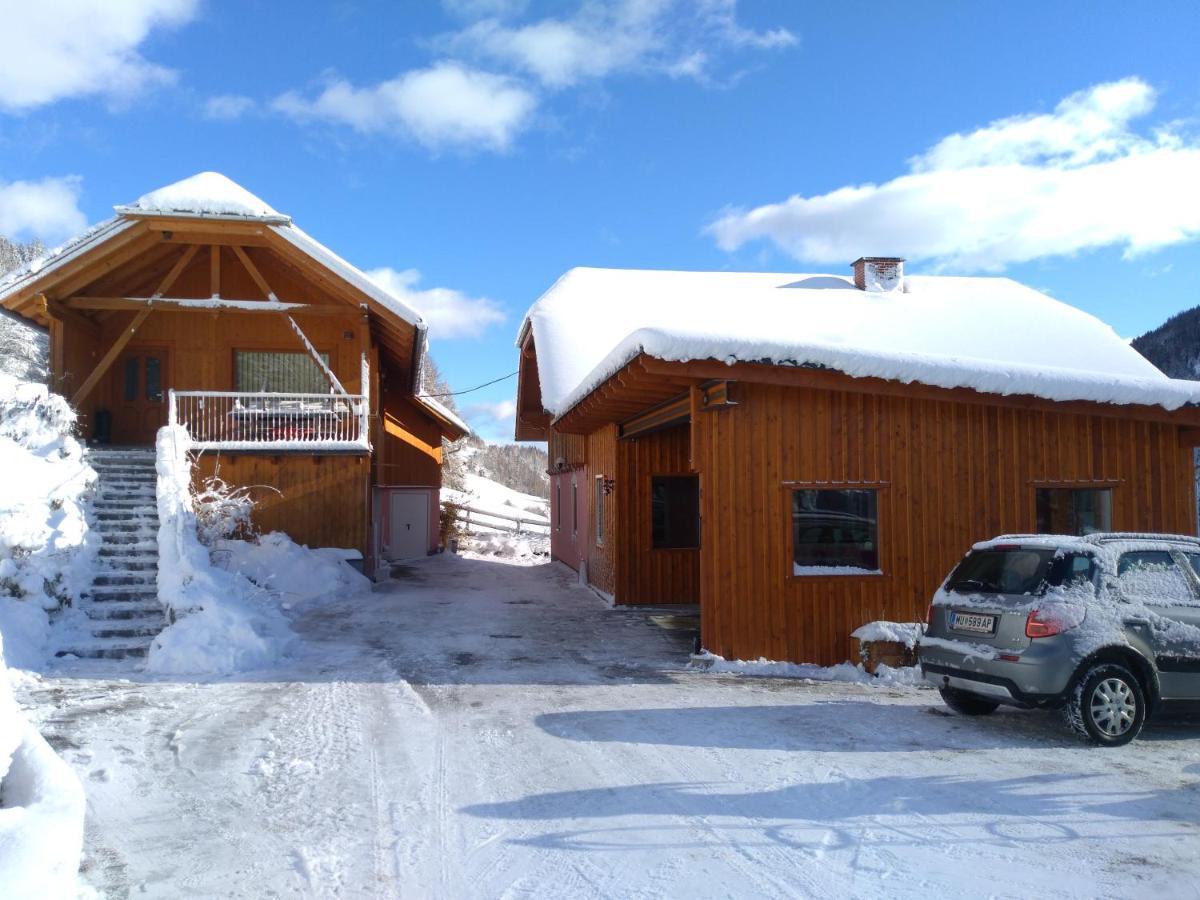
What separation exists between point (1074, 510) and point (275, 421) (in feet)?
44.3

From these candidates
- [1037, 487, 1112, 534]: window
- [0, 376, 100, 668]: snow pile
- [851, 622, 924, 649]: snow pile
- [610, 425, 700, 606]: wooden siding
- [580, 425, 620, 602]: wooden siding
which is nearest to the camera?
[0, 376, 100, 668]: snow pile

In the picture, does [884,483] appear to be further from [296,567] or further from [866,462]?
[296,567]

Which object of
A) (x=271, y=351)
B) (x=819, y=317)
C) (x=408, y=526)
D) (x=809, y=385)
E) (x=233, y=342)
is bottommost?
(x=408, y=526)

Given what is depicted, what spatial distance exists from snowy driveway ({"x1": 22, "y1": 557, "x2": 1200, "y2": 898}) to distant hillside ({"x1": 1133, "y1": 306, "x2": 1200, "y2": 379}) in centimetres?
5035

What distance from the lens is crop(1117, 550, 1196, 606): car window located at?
6613 mm

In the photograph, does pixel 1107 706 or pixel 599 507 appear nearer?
pixel 1107 706

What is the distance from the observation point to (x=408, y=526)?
2486 centimetres

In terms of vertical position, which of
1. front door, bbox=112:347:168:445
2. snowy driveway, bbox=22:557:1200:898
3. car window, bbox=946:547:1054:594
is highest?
front door, bbox=112:347:168:445

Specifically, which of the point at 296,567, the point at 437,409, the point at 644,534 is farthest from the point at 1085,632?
the point at 437,409

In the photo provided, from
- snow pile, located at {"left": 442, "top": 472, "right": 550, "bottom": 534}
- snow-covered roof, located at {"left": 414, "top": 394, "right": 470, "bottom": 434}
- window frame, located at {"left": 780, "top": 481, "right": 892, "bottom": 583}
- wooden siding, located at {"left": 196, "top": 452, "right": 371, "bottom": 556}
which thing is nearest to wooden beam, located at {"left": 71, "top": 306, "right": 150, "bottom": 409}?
wooden siding, located at {"left": 196, "top": 452, "right": 371, "bottom": 556}

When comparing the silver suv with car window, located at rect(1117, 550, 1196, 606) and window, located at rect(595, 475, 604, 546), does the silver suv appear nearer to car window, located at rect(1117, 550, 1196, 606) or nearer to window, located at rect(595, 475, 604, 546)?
car window, located at rect(1117, 550, 1196, 606)

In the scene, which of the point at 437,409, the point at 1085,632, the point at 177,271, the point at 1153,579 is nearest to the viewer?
the point at 1085,632

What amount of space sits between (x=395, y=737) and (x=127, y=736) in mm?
1966

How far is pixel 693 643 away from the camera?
1070 cm
